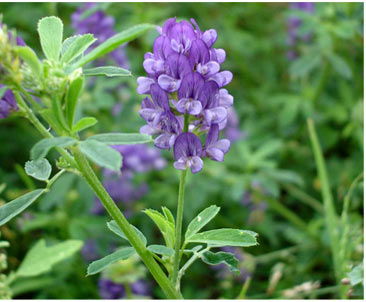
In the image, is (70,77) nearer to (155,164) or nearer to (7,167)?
(155,164)

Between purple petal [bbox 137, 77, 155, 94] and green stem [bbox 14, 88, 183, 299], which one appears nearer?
green stem [bbox 14, 88, 183, 299]

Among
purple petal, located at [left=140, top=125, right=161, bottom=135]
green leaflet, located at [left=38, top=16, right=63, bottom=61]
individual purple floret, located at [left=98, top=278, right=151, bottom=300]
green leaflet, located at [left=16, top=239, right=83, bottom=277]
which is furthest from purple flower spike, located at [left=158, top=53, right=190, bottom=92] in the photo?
individual purple floret, located at [left=98, top=278, right=151, bottom=300]

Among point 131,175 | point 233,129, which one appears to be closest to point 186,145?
point 131,175

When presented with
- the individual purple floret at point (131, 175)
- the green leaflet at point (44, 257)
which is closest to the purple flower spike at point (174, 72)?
the green leaflet at point (44, 257)

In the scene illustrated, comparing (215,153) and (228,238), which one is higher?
(215,153)

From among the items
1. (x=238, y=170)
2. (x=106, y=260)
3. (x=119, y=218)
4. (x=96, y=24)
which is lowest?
(x=238, y=170)

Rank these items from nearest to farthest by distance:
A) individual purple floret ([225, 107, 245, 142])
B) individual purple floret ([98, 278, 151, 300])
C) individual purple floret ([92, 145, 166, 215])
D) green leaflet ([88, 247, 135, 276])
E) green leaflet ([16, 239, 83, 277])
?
green leaflet ([88, 247, 135, 276]) → green leaflet ([16, 239, 83, 277]) → individual purple floret ([98, 278, 151, 300]) → individual purple floret ([92, 145, 166, 215]) → individual purple floret ([225, 107, 245, 142])

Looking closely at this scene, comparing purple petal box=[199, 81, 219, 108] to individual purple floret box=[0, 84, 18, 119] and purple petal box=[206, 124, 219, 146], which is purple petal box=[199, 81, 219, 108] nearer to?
purple petal box=[206, 124, 219, 146]

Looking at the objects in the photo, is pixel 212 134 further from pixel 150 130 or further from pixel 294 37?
pixel 294 37

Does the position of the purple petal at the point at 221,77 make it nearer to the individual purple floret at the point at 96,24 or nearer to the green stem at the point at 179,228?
the green stem at the point at 179,228
